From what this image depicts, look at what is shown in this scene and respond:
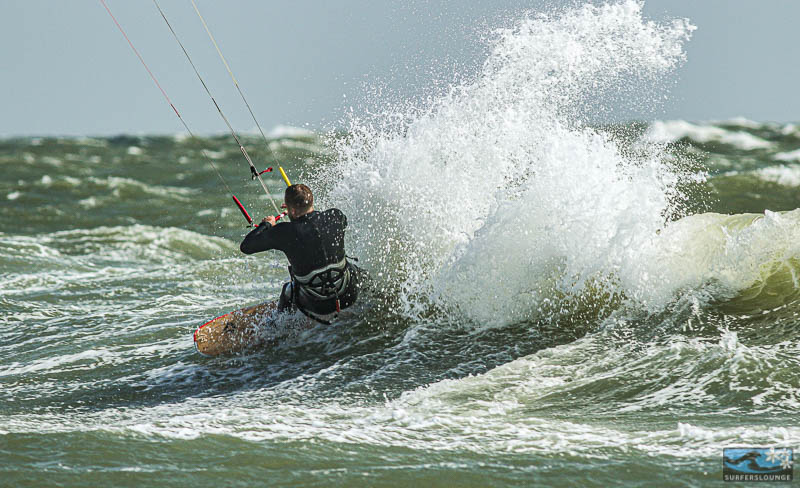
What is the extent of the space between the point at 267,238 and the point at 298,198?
17.2 inches

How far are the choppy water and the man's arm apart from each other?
3.28 ft

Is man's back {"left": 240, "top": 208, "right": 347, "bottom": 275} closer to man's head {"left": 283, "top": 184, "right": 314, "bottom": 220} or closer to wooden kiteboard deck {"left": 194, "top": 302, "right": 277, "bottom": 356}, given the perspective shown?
man's head {"left": 283, "top": 184, "right": 314, "bottom": 220}

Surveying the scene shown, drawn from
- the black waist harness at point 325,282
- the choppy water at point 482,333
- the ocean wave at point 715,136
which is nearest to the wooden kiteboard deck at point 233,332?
the choppy water at point 482,333

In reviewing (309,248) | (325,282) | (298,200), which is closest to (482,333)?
(325,282)

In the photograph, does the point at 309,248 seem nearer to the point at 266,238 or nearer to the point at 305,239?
the point at 305,239

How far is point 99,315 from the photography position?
8.64m

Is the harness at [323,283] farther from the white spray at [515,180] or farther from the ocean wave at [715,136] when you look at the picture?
the ocean wave at [715,136]

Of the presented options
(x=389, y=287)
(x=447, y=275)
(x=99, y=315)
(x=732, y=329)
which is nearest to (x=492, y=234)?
(x=447, y=275)

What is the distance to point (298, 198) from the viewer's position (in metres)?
6.38

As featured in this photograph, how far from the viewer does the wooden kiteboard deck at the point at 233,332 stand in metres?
6.84

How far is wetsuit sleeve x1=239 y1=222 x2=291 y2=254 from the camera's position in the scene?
6383 millimetres

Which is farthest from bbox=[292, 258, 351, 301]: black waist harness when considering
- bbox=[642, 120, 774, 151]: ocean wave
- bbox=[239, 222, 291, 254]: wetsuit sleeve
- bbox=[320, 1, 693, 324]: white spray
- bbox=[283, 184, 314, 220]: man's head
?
bbox=[642, 120, 774, 151]: ocean wave

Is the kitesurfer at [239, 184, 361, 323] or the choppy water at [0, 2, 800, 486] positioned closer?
the choppy water at [0, 2, 800, 486]

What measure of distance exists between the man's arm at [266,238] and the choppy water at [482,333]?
999 mm
